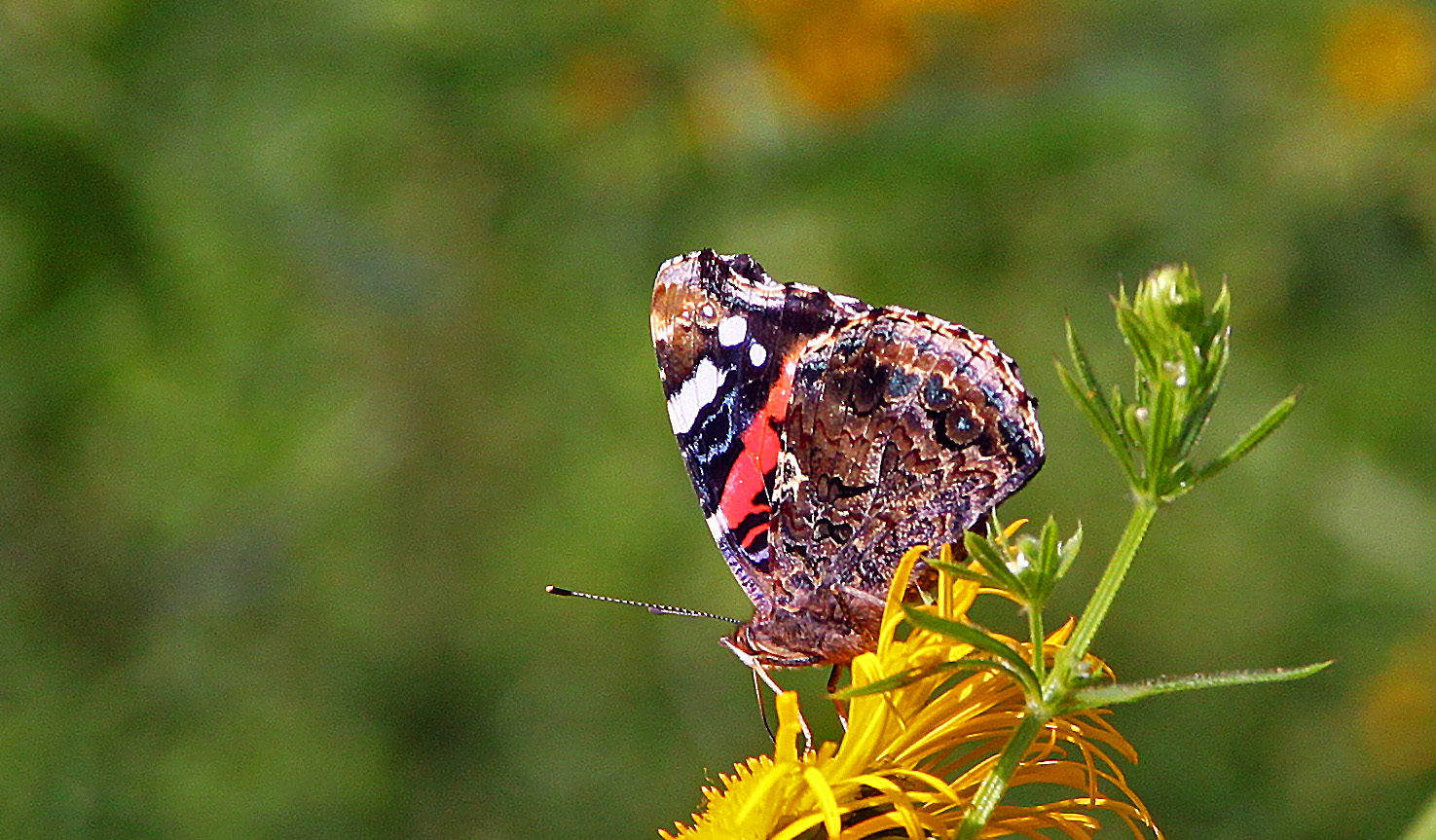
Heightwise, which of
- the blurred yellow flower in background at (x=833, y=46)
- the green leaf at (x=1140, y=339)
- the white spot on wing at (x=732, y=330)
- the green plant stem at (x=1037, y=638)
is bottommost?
the green plant stem at (x=1037, y=638)

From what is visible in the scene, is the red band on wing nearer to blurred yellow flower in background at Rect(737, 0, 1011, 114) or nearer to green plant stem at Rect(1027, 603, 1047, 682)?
green plant stem at Rect(1027, 603, 1047, 682)

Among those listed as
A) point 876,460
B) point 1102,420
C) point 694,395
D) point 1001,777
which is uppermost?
point 694,395

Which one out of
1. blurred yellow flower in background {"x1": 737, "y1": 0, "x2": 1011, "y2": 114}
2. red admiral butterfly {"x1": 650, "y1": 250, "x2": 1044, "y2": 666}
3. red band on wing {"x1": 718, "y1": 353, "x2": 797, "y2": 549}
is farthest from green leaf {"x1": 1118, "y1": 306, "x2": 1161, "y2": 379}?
blurred yellow flower in background {"x1": 737, "y1": 0, "x2": 1011, "y2": 114}

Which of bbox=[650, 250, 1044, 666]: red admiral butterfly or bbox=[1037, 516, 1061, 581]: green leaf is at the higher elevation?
bbox=[650, 250, 1044, 666]: red admiral butterfly

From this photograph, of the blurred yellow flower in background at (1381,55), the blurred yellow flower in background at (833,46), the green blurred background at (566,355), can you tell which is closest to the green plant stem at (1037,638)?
the green blurred background at (566,355)

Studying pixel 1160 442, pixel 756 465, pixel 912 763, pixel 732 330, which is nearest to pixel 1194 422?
pixel 1160 442

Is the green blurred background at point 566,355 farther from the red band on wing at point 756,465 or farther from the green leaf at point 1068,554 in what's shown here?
the green leaf at point 1068,554

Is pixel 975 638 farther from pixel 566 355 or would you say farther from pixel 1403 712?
pixel 1403 712
